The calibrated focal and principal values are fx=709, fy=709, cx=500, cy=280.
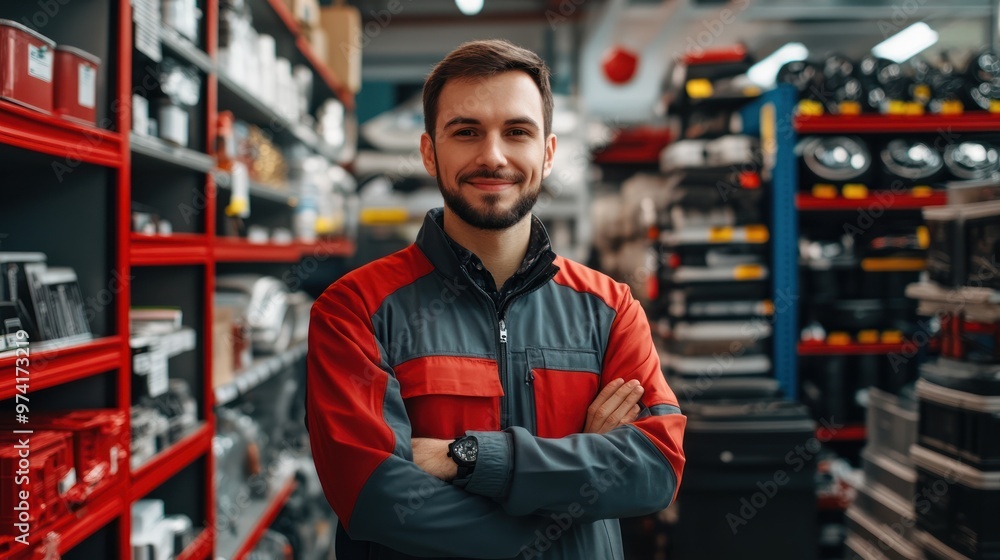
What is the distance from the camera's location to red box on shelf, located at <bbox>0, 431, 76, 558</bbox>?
1.33m

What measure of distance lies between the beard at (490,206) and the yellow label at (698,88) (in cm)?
345

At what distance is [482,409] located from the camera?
1480 mm

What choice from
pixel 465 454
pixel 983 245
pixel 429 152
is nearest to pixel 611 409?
pixel 465 454

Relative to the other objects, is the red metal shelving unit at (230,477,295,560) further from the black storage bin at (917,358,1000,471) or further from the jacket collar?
the black storage bin at (917,358,1000,471)

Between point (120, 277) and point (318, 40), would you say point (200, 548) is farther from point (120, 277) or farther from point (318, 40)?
point (318, 40)

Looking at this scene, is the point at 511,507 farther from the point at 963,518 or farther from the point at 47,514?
the point at 963,518

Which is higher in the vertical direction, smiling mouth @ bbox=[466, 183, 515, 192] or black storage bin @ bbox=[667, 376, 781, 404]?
smiling mouth @ bbox=[466, 183, 515, 192]

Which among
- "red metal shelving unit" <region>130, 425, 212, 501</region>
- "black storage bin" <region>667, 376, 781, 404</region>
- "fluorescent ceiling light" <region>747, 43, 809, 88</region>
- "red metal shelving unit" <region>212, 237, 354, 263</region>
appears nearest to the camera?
"red metal shelving unit" <region>130, 425, 212, 501</region>

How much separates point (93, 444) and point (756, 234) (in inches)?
141

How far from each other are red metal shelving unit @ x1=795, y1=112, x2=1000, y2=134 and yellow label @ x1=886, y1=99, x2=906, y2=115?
0.04 meters

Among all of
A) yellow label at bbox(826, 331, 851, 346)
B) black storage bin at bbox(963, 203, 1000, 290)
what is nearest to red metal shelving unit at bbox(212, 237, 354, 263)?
black storage bin at bbox(963, 203, 1000, 290)

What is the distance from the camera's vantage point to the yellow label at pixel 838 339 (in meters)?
4.22

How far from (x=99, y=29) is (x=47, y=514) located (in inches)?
44.9

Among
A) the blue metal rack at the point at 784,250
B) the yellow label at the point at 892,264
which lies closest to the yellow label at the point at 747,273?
the blue metal rack at the point at 784,250
